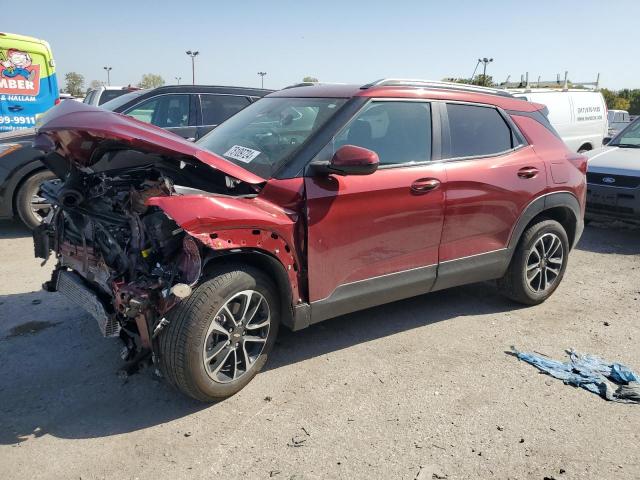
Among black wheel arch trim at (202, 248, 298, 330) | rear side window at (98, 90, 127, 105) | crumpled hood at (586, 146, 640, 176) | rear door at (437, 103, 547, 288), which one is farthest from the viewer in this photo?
rear side window at (98, 90, 127, 105)

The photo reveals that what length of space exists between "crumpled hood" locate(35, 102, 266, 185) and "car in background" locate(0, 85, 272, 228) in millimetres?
3281

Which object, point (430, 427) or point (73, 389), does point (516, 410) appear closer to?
point (430, 427)

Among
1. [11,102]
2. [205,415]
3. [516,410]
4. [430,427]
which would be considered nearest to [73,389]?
[205,415]

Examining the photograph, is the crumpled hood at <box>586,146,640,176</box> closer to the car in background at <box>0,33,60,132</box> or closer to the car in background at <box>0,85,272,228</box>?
the car in background at <box>0,85,272,228</box>

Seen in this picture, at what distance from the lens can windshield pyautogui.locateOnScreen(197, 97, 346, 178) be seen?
3480mm

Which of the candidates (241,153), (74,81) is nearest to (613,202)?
(241,153)

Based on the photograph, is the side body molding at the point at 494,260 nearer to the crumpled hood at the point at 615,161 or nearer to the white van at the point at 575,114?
the crumpled hood at the point at 615,161

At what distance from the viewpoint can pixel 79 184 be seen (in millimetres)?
3471

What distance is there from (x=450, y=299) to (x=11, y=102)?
336 inches

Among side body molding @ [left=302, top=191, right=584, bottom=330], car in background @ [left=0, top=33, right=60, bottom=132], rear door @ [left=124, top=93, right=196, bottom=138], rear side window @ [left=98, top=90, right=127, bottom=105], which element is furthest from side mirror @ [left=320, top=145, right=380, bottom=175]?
car in background @ [left=0, top=33, right=60, bottom=132]

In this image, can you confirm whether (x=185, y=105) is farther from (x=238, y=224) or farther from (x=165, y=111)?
(x=238, y=224)

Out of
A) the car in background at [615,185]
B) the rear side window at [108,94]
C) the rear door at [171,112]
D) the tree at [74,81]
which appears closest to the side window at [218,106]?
the rear door at [171,112]

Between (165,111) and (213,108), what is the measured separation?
0.71 meters

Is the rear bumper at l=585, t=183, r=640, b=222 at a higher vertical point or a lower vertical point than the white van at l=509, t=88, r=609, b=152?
lower
